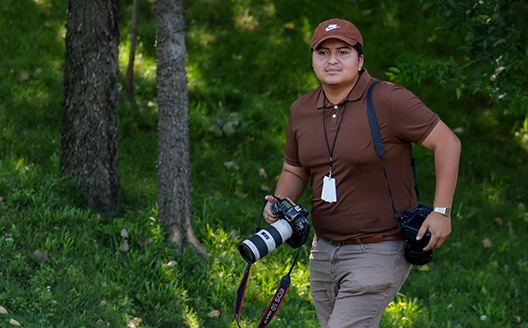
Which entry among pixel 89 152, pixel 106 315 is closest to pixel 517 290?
pixel 106 315

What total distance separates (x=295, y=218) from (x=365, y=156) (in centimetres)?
46

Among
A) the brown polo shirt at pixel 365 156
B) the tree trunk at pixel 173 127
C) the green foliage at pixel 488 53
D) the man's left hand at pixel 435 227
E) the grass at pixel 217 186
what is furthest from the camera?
the green foliage at pixel 488 53

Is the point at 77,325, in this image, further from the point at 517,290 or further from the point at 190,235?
the point at 517,290

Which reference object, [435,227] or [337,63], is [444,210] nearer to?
[435,227]

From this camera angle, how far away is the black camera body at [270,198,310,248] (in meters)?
2.80

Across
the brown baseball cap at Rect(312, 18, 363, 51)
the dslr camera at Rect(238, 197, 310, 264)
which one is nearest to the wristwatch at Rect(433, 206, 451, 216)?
the dslr camera at Rect(238, 197, 310, 264)

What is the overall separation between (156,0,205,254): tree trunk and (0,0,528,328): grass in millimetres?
159

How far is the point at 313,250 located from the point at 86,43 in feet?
8.96

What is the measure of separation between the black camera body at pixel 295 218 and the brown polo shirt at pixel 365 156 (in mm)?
148

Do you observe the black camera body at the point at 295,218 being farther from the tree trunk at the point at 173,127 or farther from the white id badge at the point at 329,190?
the tree trunk at the point at 173,127

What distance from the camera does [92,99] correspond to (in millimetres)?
4660

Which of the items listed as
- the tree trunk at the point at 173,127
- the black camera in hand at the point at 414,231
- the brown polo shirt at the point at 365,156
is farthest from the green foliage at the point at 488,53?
the black camera in hand at the point at 414,231

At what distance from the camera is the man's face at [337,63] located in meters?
2.81

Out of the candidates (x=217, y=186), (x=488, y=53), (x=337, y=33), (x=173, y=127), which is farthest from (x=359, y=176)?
(x=217, y=186)
